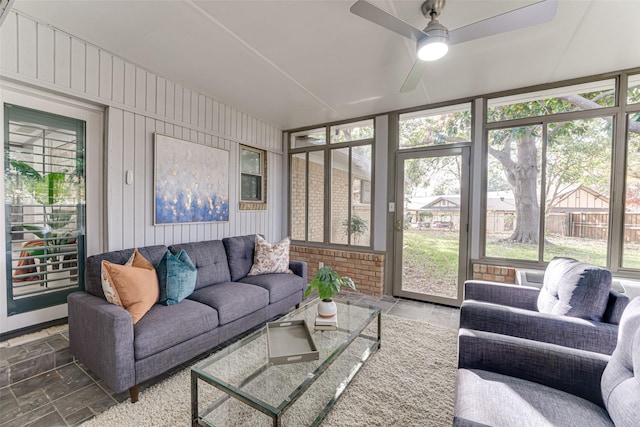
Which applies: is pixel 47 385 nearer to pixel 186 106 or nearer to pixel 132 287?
pixel 132 287

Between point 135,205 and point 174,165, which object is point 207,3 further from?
point 135,205

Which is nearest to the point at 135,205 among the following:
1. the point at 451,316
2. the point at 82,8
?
the point at 82,8

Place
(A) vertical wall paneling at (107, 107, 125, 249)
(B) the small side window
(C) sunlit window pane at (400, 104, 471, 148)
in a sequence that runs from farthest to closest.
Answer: (B) the small side window, (C) sunlit window pane at (400, 104, 471, 148), (A) vertical wall paneling at (107, 107, 125, 249)

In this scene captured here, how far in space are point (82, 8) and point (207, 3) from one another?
0.92 m

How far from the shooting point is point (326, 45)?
7.48ft

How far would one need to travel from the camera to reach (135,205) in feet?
A: 8.80

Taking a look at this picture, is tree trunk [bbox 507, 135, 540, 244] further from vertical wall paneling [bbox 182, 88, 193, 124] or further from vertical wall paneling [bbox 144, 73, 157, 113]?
vertical wall paneling [bbox 144, 73, 157, 113]

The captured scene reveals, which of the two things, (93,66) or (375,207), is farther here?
(375,207)

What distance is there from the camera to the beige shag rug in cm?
155

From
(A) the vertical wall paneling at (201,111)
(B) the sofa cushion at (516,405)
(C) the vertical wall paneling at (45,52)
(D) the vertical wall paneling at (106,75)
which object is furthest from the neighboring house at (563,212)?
(C) the vertical wall paneling at (45,52)

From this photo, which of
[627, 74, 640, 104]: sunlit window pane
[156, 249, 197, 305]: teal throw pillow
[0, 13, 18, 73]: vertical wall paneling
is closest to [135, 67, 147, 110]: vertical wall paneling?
[0, 13, 18, 73]: vertical wall paneling

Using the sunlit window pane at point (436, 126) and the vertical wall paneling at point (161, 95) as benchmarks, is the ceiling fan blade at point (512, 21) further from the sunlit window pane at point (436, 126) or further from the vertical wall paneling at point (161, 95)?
the vertical wall paneling at point (161, 95)

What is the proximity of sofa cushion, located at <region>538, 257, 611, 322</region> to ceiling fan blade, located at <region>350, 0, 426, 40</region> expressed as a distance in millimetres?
1786

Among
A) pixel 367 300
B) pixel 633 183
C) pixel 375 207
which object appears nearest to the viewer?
pixel 633 183
